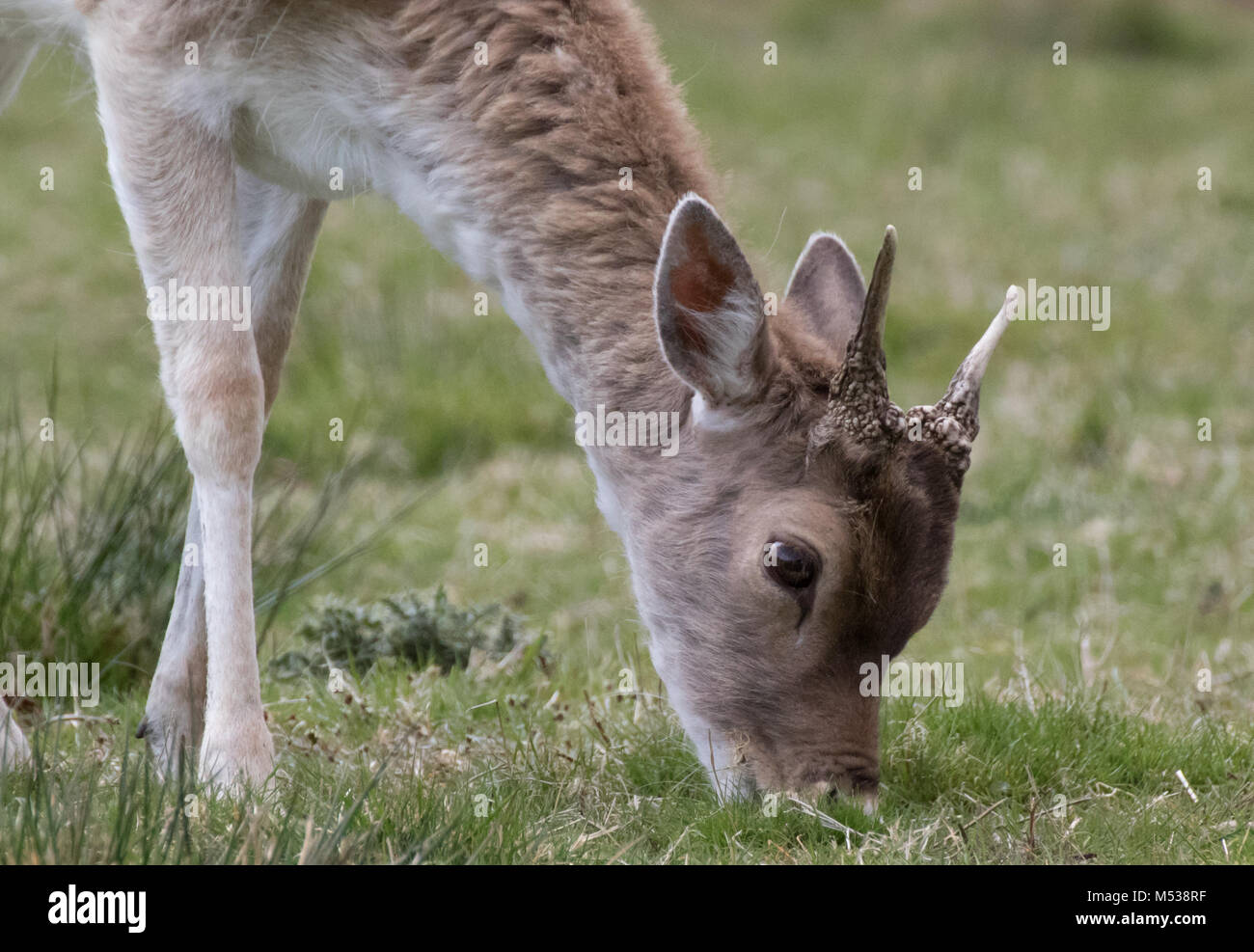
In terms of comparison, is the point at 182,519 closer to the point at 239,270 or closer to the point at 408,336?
the point at 239,270

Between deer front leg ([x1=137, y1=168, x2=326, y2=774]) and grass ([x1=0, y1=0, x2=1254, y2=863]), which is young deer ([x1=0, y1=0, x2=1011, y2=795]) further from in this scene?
grass ([x1=0, y1=0, x2=1254, y2=863])

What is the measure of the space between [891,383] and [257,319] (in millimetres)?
6485

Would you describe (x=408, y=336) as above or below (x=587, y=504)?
above

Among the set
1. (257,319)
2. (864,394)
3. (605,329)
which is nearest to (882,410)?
(864,394)

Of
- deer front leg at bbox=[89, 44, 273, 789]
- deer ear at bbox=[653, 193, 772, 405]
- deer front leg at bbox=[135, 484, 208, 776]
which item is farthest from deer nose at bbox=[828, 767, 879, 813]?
deer front leg at bbox=[135, 484, 208, 776]

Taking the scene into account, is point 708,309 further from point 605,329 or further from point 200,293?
point 200,293

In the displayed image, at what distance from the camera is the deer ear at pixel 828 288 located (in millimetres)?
5027

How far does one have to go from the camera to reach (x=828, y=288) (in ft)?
16.9

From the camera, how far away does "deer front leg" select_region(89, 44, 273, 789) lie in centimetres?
479

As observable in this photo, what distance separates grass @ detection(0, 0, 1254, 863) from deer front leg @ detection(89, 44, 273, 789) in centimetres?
71

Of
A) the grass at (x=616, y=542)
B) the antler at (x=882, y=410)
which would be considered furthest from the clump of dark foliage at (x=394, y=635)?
the antler at (x=882, y=410)
